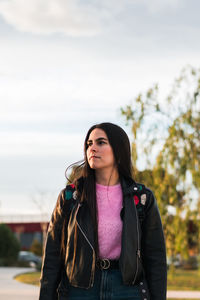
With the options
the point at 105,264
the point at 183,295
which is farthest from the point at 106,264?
the point at 183,295

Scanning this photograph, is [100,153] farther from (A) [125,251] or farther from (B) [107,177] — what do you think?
(A) [125,251]

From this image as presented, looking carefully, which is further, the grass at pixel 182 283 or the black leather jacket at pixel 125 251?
the grass at pixel 182 283

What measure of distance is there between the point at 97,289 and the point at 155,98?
9843mm

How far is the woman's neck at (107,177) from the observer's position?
3240mm

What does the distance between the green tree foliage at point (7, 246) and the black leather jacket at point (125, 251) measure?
1000 inches

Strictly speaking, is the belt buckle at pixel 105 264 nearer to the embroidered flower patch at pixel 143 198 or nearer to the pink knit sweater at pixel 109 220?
the pink knit sweater at pixel 109 220

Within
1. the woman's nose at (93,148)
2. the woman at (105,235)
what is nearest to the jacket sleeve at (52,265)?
the woman at (105,235)

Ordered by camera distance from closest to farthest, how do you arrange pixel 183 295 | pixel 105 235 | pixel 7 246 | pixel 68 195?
1. pixel 105 235
2. pixel 68 195
3. pixel 183 295
4. pixel 7 246

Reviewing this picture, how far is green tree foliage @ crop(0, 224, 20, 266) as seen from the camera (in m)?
28.0

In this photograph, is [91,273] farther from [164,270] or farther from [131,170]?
[131,170]

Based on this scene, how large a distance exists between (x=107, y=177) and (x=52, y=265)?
22.1 inches

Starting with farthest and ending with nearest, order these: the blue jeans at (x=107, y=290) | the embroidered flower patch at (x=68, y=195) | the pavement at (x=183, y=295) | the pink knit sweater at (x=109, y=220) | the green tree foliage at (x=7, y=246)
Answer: the green tree foliage at (x=7, y=246) < the pavement at (x=183, y=295) < the embroidered flower patch at (x=68, y=195) < the pink knit sweater at (x=109, y=220) < the blue jeans at (x=107, y=290)

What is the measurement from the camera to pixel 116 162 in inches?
127

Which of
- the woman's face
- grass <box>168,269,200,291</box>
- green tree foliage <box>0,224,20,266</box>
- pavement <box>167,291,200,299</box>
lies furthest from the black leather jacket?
green tree foliage <box>0,224,20,266</box>
